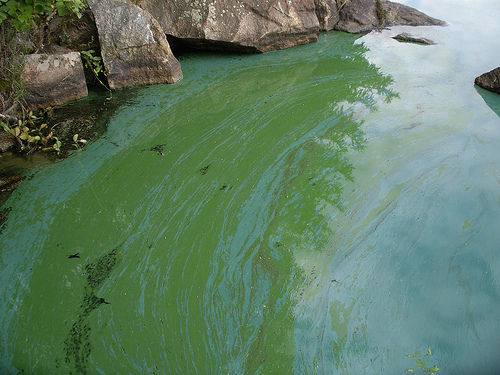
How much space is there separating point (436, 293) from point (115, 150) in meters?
2.07

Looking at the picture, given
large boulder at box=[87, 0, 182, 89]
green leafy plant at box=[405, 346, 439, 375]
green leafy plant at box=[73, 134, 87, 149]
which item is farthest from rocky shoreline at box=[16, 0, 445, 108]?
green leafy plant at box=[405, 346, 439, 375]

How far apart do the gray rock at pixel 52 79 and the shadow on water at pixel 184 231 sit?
47cm

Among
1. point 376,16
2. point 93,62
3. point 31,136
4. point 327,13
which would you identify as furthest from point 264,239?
point 376,16

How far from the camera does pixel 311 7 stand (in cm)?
386

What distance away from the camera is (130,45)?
2906 millimetres

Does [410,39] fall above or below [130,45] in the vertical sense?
below

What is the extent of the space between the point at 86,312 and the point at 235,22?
2.91 m

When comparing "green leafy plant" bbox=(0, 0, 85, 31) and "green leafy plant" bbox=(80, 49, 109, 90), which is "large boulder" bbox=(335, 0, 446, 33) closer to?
"green leafy plant" bbox=(80, 49, 109, 90)

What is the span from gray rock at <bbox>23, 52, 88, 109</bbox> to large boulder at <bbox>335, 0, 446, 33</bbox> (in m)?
3.00

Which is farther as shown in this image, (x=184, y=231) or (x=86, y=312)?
(x=184, y=231)

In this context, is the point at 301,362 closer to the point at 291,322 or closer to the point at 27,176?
the point at 291,322

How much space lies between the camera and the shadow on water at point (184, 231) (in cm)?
144

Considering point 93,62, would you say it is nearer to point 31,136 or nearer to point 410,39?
point 31,136

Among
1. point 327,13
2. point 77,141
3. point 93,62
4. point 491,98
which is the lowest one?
point 491,98
